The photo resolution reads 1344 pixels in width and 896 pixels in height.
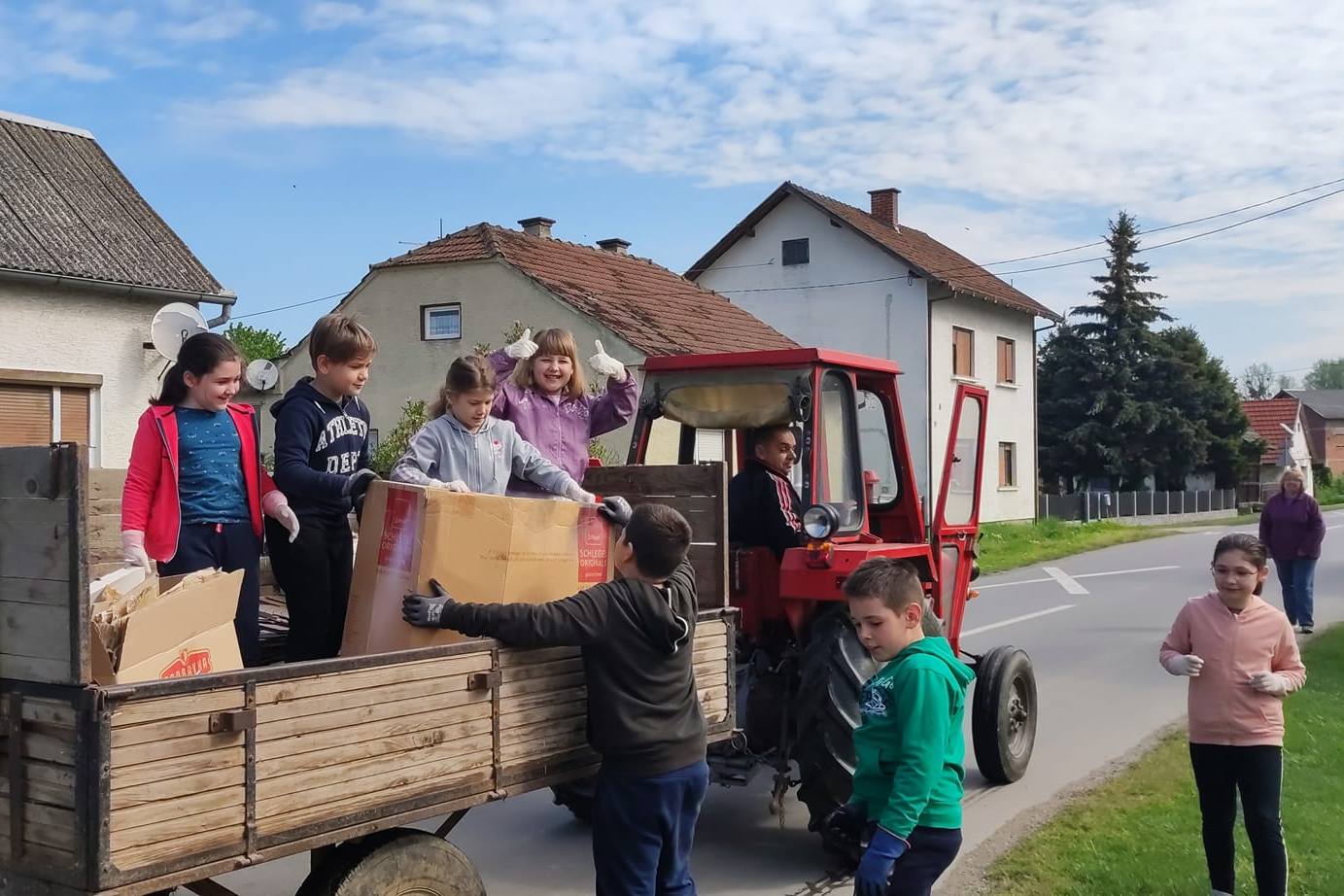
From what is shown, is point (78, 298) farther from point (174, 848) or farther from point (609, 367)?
point (174, 848)

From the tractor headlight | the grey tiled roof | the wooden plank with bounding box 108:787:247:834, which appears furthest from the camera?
the grey tiled roof

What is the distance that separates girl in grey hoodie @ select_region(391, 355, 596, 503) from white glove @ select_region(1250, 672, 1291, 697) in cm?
240

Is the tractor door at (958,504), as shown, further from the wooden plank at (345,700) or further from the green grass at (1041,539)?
the green grass at (1041,539)

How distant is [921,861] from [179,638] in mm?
2016

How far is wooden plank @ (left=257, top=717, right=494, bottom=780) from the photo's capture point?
2961 mm

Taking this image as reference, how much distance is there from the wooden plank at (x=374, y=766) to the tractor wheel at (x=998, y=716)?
12.8 feet

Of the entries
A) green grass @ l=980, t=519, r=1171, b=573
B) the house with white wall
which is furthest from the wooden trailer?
the house with white wall

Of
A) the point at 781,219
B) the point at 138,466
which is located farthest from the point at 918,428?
the point at 138,466

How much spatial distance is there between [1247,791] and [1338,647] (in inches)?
305

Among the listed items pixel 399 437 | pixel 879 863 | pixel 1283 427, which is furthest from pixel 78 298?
pixel 1283 427

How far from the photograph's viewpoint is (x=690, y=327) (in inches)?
953

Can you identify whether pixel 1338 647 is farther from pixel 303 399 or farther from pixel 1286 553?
pixel 303 399

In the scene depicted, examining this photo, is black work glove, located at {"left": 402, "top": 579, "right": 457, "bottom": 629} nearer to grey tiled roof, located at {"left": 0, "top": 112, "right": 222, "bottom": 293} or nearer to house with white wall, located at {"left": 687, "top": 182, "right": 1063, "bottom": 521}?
grey tiled roof, located at {"left": 0, "top": 112, "right": 222, "bottom": 293}

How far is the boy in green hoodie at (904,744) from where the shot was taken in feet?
10.6
